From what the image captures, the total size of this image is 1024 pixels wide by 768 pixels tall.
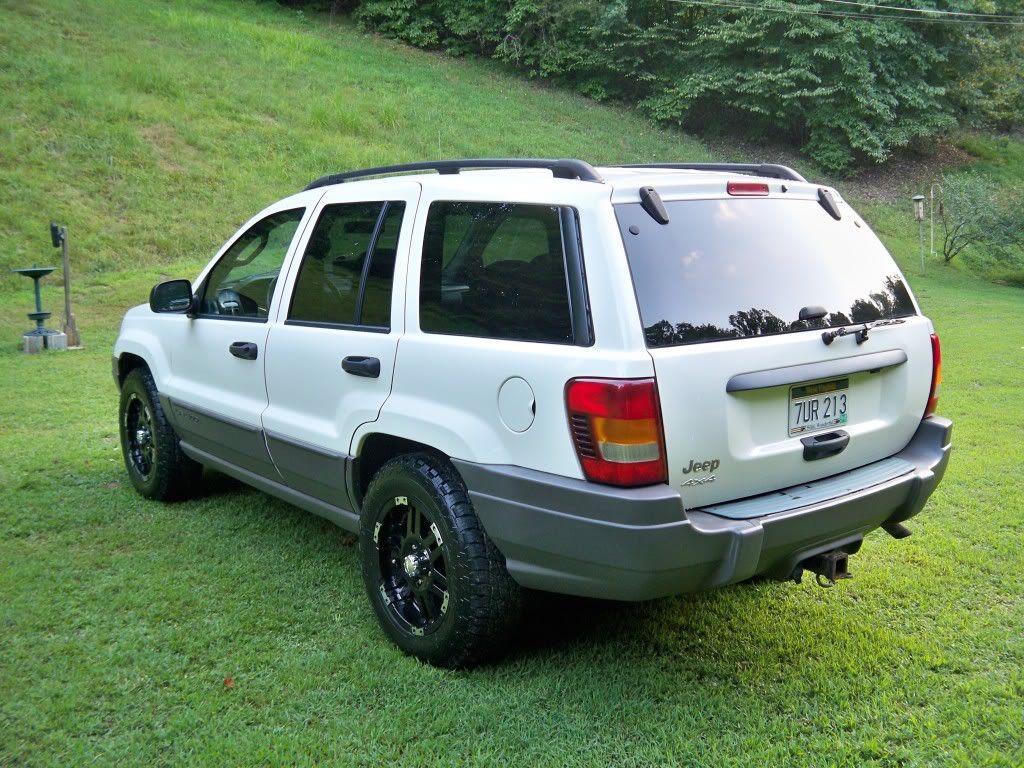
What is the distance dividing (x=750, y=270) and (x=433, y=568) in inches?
62.7

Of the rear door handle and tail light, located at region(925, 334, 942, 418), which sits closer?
the rear door handle

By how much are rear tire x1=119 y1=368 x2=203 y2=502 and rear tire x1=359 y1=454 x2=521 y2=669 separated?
2080 millimetres

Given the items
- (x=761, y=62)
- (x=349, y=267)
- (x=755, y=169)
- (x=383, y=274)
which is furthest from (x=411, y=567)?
(x=761, y=62)

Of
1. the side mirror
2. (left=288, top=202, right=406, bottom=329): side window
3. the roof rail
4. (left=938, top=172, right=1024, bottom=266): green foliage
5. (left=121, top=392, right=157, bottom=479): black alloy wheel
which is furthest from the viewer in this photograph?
(left=938, top=172, right=1024, bottom=266): green foliage

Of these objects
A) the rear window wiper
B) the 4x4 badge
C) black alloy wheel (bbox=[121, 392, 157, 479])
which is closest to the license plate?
the rear window wiper

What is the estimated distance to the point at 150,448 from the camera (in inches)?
222

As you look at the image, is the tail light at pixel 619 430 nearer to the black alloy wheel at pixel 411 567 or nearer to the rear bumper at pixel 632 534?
the rear bumper at pixel 632 534

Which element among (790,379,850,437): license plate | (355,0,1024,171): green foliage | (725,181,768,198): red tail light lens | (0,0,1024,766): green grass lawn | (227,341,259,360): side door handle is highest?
(355,0,1024,171): green foliage

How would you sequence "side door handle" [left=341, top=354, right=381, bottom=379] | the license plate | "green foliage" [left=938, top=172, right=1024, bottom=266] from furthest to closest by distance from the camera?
1. "green foliage" [left=938, top=172, right=1024, bottom=266]
2. "side door handle" [left=341, top=354, right=381, bottom=379]
3. the license plate

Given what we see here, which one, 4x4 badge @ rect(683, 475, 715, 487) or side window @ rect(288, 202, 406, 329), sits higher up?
side window @ rect(288, 202, 406, 329)

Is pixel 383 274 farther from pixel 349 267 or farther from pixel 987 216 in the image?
pixel 987 216

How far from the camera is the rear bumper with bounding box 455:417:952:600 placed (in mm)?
2867

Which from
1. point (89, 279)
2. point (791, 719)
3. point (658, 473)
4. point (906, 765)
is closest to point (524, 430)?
point (658, 473)

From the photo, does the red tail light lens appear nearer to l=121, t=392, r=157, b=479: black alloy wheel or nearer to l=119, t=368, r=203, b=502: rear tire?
l=119, t=368, r=203, b=502: rear tire
